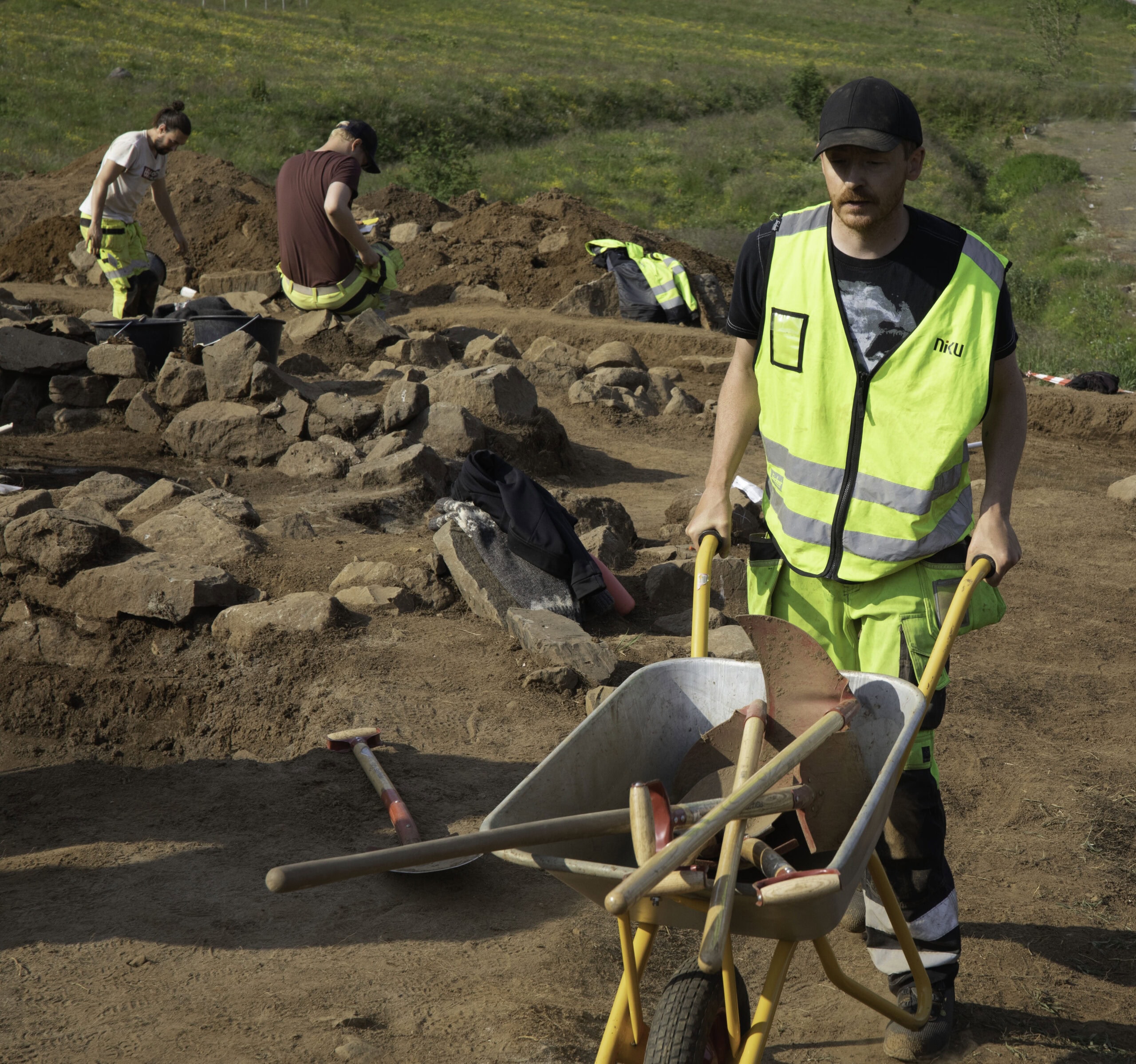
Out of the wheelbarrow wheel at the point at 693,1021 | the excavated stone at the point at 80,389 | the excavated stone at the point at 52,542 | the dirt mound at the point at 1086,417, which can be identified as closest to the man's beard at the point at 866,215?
the wheelbarrow wheel at the point at 693,1021

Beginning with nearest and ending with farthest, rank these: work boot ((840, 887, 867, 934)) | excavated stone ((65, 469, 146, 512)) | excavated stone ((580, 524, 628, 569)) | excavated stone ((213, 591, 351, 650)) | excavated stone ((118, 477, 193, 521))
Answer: work boot ((840, 887, 867, 934)) < excavated stone ((213, 591, 351, 650)) < excavated stone ((580, 524, 628, 569)) < excavated stone ((118, 477, 193, 521)) < excavated stone ((65, 469, 146, 512))

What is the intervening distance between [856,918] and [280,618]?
109 inches

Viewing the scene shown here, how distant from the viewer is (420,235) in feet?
50.2

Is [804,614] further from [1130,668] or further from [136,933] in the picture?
[1130,668]

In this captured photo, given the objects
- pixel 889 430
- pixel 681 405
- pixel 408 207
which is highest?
pixel 889 430

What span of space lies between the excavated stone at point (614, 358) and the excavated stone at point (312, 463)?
399cm

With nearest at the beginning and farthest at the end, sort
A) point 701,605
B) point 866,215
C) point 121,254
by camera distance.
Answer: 1. point 866,215
2. point 701,605
3. point 121,254

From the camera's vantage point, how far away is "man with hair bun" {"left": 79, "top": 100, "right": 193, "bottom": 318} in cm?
822

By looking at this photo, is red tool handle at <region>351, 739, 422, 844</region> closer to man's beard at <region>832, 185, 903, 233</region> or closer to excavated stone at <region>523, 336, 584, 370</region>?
man's beard at <region>832, 185, 903, 233</region>

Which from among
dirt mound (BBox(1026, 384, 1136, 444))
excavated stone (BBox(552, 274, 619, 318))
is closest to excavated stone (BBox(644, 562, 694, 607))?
dirt mound (BBox(1026, 384, 1136, 444))

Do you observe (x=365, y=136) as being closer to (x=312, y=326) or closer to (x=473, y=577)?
(x=312, y=326)

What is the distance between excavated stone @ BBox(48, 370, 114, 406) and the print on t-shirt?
6.79 m

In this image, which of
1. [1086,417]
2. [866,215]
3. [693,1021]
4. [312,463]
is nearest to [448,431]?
[312,463]

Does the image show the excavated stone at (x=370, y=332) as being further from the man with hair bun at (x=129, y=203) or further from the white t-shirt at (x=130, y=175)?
the white t-shirt at (x=130, y=175)
